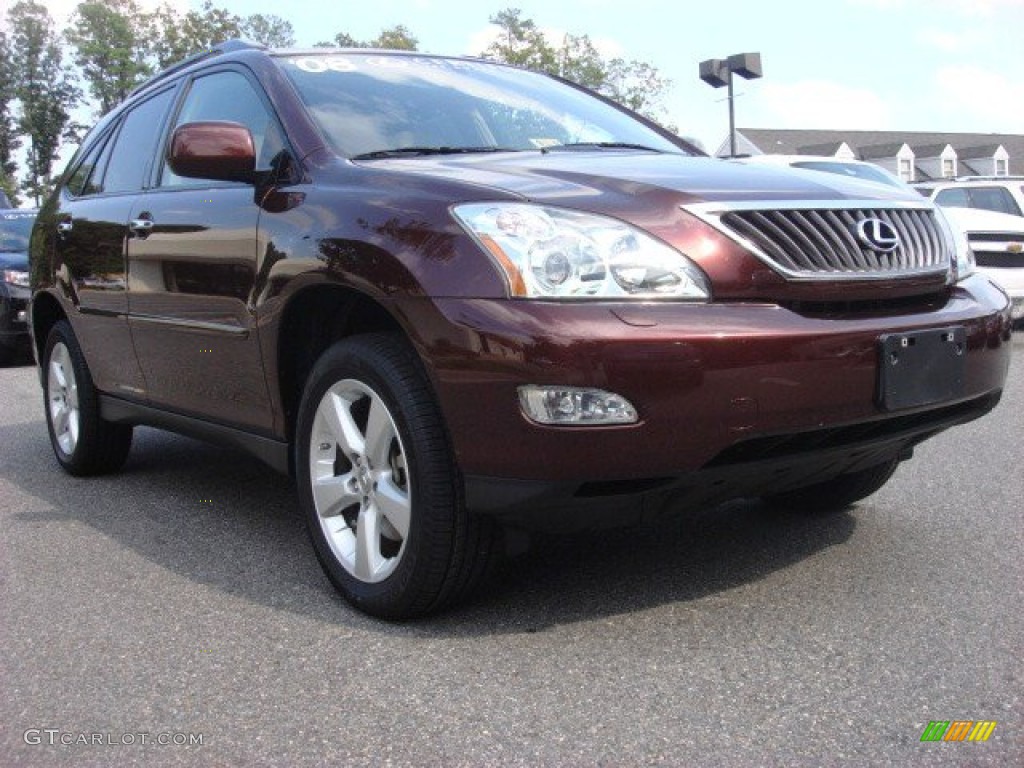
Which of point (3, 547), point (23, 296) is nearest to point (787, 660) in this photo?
point (3, 547)

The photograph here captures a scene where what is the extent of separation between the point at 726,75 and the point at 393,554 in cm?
1651

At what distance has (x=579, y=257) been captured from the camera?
104 inches

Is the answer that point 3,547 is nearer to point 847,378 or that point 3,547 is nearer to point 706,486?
point 706,486

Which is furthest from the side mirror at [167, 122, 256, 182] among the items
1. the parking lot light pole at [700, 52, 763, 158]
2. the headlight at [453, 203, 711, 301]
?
the parking lot light pole at [700, 52, 763, 158]

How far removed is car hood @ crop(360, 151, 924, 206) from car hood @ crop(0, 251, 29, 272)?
9.42 m

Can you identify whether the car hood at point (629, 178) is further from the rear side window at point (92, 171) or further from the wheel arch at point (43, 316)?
the wheel arch at point (43, 316)

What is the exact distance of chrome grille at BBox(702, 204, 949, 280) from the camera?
2.75 meters

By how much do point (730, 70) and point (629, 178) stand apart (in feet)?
52.6

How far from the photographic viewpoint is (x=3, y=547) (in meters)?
4.02

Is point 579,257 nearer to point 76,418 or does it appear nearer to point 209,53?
point 209,53

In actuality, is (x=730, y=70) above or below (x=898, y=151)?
above

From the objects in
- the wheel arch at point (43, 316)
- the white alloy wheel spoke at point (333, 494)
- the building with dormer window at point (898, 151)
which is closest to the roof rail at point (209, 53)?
the wheel arch at point (43, 316)

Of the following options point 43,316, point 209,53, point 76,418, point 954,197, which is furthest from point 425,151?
point 954,197

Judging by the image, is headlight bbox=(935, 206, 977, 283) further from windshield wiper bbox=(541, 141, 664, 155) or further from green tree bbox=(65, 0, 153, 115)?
green tree bbox=(65, 0, 153, 115)
